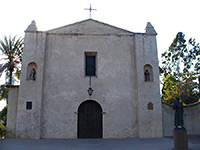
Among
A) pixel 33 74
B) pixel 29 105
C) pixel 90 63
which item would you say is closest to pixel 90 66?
pixel 90 63

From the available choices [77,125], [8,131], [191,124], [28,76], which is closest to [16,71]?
[28,76]

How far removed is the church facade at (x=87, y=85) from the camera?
1297 centimetres

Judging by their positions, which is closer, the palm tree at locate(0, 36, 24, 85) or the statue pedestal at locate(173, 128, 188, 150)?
the statue pedestal at locate(173, 128, 188, 150)

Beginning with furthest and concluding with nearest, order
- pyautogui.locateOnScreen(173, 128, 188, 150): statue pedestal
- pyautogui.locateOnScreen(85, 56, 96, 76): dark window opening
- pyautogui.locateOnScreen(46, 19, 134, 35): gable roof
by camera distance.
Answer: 1. pyautogui.locateOnScreen(46, 19, 134, 35): gable roof
2. pyautogui.locateOnScreen(85, 56, 96, 76): dark window opening
3. pyautogui.locateOnScreen(173, 128, 188, 150): statue pedestal

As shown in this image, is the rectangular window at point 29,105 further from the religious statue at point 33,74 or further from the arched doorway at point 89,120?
the arched doorway at point 89,120

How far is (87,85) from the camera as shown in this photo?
13555 millimetres

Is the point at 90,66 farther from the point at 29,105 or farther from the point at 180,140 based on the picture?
the point at 180,140

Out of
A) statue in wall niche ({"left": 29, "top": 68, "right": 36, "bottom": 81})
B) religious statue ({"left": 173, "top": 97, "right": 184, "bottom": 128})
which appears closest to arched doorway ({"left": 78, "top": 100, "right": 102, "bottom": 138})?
statue in wall niche ({"left": 29, "top": 68, "right": 36, "bottom": 81})

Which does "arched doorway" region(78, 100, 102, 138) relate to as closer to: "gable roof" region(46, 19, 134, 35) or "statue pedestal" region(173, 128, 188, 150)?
"gable roof" region(46, 19, 134, 35)

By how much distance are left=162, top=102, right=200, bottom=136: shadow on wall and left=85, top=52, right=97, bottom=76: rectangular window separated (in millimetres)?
5324

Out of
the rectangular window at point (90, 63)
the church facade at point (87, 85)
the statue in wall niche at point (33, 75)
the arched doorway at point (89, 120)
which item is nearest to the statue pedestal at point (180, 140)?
the church facade at point (87, 85)

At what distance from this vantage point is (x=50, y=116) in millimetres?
13023

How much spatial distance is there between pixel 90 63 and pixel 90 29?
7.91ft

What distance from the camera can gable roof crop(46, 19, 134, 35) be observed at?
14484 millimetres
